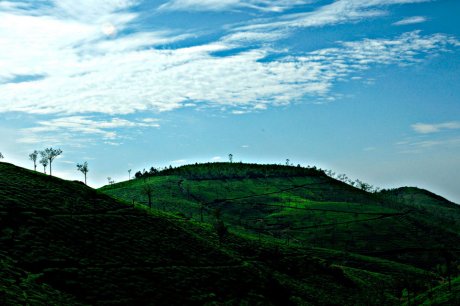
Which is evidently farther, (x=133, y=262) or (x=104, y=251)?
(x=133, y=262)

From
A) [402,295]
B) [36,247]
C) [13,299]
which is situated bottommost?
[402,295]

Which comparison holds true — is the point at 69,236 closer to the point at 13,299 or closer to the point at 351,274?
the point at 13,299


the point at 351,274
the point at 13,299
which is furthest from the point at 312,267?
the point at 13,299

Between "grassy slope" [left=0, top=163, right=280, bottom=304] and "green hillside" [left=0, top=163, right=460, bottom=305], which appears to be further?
"grassy slope" [left=0, top=163, right=280, bottom=304]

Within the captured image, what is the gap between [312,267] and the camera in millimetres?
165750

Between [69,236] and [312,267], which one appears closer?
[69,236]

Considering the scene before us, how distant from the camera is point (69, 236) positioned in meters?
116

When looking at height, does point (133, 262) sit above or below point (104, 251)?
below

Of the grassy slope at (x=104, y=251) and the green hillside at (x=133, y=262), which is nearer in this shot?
the green hillside at (x=133, y=262)

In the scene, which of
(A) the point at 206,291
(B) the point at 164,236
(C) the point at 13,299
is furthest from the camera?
(B) the point at 164,236

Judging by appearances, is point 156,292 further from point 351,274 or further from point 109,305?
point 351,274

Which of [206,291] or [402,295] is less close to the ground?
[206,291]

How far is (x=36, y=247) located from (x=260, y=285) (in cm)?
6106

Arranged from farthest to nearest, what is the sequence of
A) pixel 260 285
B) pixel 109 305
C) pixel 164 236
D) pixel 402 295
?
pixel 402 295 → pixel 164 236 → pixel 260 285 → pixel 109 305
